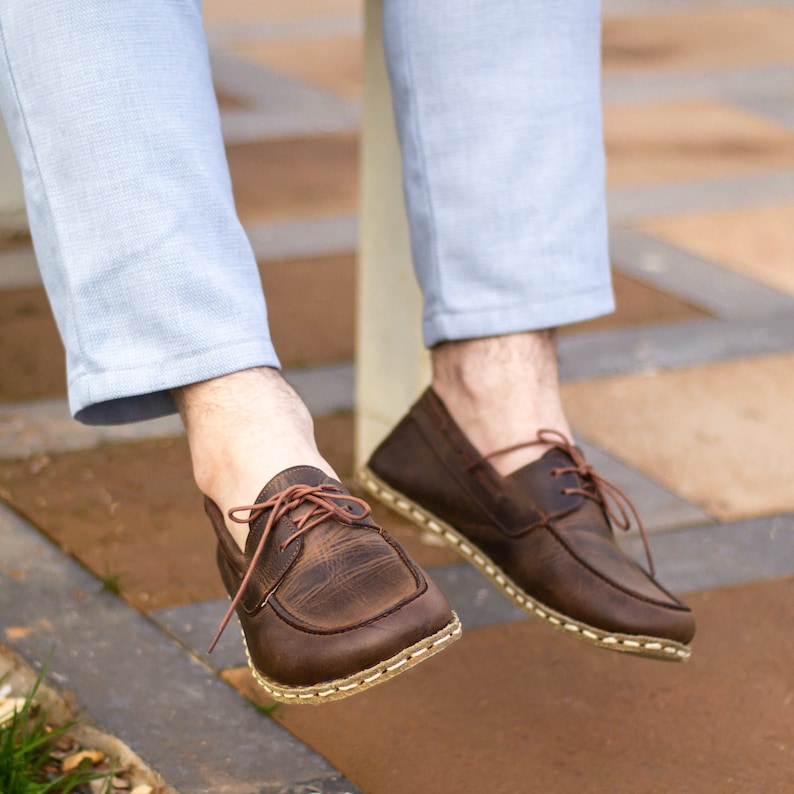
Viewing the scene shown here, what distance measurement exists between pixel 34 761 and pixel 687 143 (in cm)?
329

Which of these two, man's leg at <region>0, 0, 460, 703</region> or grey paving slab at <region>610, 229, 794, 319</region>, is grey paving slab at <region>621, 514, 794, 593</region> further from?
grey paving slab at <region>610, 229, 794, 319</region>

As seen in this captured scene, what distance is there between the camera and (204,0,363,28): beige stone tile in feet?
20.4

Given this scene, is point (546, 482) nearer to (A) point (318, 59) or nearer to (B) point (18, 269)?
(B) point (18, 269)

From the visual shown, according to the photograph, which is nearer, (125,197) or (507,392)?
(125,197)

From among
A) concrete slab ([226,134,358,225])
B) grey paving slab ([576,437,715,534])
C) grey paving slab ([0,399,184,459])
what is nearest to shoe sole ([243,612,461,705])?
grey paving slab ([576,437,715,534])

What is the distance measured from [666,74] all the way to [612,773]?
4195 mm

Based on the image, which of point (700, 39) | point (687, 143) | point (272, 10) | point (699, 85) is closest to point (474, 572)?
point (687, 143)

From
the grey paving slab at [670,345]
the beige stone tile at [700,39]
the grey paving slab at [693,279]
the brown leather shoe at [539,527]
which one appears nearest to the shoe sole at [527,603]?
the brown leather shoe at [539,527]

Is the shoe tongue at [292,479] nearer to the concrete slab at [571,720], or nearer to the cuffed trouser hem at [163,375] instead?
the cuffed trouser hem at [163,375]

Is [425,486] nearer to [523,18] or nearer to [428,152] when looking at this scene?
[428,152]

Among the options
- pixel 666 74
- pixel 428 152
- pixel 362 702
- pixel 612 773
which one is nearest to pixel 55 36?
pixel 428 152

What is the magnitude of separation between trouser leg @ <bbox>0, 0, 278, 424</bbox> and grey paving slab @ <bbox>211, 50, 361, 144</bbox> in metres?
2.86

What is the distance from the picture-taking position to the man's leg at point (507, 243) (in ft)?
4.55

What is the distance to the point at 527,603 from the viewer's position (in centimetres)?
136
